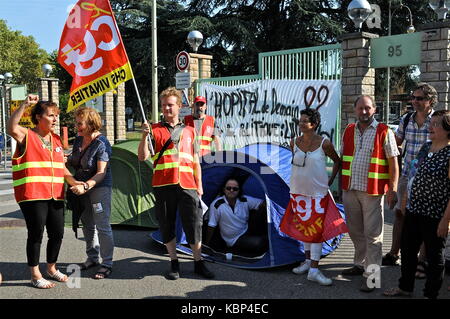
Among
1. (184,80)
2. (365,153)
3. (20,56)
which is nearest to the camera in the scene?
(365,153)

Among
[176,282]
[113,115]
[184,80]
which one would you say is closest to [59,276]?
[176,282]

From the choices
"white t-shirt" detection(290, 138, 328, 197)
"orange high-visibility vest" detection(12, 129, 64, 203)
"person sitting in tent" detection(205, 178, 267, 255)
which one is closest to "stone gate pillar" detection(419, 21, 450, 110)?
"white t-shirt" detection(290, 138, 328, 197)

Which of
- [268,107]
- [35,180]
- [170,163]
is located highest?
[268,107]

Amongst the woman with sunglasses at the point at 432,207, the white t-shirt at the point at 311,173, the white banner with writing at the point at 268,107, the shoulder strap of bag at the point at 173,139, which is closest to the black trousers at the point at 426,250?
the woman with sunglasses at the point at 432,207

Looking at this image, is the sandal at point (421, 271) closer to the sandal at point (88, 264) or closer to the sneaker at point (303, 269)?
the sneaker at point (303, 269)

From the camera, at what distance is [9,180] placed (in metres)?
12.2

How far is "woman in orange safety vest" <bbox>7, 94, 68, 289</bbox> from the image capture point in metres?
4.04

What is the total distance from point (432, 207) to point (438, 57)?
12.3 ft

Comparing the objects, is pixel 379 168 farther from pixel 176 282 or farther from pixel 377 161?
pixel 176 282

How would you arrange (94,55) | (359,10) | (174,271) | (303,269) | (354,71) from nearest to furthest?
(174,271), (303,269), (94,55), (359,10), (354,71)

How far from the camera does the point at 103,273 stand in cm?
455

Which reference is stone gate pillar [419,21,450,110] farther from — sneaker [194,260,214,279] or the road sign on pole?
the road sign on pole
